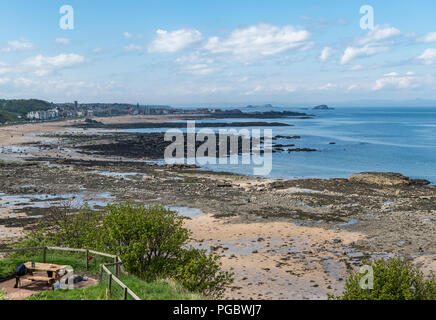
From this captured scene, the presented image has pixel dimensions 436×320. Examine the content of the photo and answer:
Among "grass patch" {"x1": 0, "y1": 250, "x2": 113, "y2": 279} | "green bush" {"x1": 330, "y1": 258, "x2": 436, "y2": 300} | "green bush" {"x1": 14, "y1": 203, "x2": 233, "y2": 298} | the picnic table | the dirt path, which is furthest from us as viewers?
"green bush" {"x1": 14, "y1": 203, "x2": 233, "y2": 298}

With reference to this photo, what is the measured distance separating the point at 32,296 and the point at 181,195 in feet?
88.4

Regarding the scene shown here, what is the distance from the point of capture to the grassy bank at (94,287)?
Result: 969 cm

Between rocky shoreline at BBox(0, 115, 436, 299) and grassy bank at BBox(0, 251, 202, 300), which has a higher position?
grassy bank at BBox(0, 251, 202, 300)

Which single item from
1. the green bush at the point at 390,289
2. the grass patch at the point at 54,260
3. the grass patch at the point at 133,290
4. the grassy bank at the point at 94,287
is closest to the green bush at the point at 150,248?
the grass patch at the point at 54,260

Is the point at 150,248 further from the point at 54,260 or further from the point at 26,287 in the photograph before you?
the point at 26,287

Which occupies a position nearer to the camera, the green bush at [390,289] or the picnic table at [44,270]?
the green bush at [390,289]

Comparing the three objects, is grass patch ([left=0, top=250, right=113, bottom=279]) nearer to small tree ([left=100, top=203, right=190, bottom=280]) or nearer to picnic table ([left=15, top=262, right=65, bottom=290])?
small tree ([left=100, top=203, right=190, bottom=280])

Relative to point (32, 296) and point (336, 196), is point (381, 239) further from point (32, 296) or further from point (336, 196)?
point (32, 296)

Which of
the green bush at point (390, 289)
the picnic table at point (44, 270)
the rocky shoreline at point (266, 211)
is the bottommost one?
the rocky shoreline at point (266, 211)

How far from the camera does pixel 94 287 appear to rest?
33.9ft

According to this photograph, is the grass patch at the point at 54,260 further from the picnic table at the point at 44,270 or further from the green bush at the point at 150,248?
the picnic table at the point at 44,270

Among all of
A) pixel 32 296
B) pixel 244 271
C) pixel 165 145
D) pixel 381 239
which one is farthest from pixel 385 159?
pixel 32 296

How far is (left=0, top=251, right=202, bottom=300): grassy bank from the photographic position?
9.69m

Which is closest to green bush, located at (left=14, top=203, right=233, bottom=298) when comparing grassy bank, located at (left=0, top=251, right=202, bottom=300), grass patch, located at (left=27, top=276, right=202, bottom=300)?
grassy bank, located at (left=0, top=251, right=202, bottom=300)
